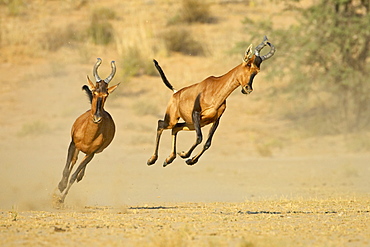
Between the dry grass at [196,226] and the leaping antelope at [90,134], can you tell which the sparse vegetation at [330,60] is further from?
the leaping antelope at [90,134]

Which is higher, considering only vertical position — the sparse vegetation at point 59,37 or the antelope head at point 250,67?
the sparse vegetation at point 59,37

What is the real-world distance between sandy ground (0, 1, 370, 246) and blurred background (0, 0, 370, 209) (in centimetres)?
8

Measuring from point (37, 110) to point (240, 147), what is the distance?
6.97 meters

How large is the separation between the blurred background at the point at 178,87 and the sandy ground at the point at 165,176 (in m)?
0.08

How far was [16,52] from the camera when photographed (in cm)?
3041

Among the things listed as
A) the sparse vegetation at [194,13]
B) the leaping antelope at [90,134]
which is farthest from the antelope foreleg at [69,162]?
the sparse vegetation at [194,13]

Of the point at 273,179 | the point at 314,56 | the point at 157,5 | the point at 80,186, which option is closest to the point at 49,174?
the point at 80,186

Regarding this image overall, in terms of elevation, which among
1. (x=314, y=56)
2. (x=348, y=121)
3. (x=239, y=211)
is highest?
(x=314, y=56)

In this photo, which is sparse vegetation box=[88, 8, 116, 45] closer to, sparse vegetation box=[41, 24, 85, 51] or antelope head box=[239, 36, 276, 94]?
sparse vegetation box=[41, 24, 85, 51]

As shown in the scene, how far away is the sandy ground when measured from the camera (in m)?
10.7

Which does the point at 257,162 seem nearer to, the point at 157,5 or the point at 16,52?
the point at 16,52

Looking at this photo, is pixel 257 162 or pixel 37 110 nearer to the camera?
pixel 257 162

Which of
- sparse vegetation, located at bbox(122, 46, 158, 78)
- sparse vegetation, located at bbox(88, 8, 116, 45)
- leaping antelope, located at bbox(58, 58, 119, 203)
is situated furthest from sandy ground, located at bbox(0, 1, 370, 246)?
sparse vegetation, located at bbox(88, 8, 116, 45)

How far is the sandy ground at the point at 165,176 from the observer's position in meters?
10.7
